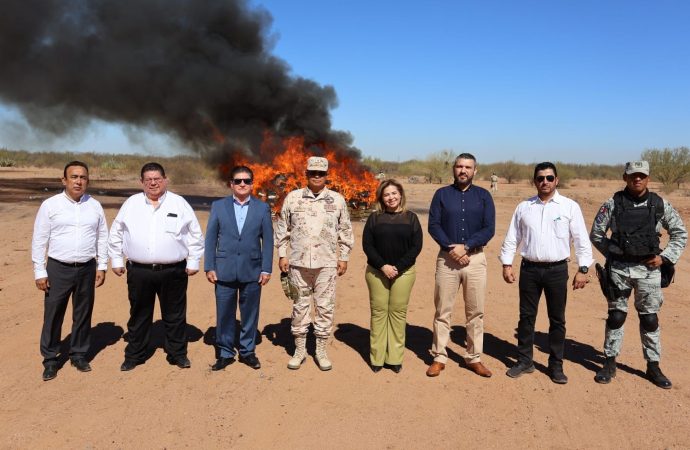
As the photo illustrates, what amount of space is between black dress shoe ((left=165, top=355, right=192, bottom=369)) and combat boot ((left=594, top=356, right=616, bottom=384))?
3.92m

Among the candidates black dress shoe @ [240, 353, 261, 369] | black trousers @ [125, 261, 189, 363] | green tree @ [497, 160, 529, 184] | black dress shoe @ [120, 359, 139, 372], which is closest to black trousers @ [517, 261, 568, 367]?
black dress shoe @ [240, 353, 261, 369]

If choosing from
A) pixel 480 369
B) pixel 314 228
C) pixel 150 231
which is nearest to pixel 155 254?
pixel 150 231

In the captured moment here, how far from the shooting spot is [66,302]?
14.8 ft

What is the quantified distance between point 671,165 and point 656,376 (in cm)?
3260

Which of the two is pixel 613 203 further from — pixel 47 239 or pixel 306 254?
pixel 47 239

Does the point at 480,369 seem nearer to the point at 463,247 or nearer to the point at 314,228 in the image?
the point at 463,247

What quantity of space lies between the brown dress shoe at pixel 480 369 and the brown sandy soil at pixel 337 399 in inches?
3.7

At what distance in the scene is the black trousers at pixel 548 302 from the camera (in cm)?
436

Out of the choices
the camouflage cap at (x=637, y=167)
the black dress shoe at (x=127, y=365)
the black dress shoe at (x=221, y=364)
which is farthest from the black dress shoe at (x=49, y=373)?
the camouflage cap at (x=637, y=167)

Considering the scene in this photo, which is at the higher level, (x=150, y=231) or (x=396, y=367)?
(x=150, y=231)

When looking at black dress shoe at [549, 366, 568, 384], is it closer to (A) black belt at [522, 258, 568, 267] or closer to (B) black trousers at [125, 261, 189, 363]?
(A) black belt at [522, 258, 568, 267]

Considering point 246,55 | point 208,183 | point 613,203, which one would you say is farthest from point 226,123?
point 613,203

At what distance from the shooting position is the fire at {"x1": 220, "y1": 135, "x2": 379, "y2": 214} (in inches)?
590

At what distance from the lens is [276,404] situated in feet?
13.1
